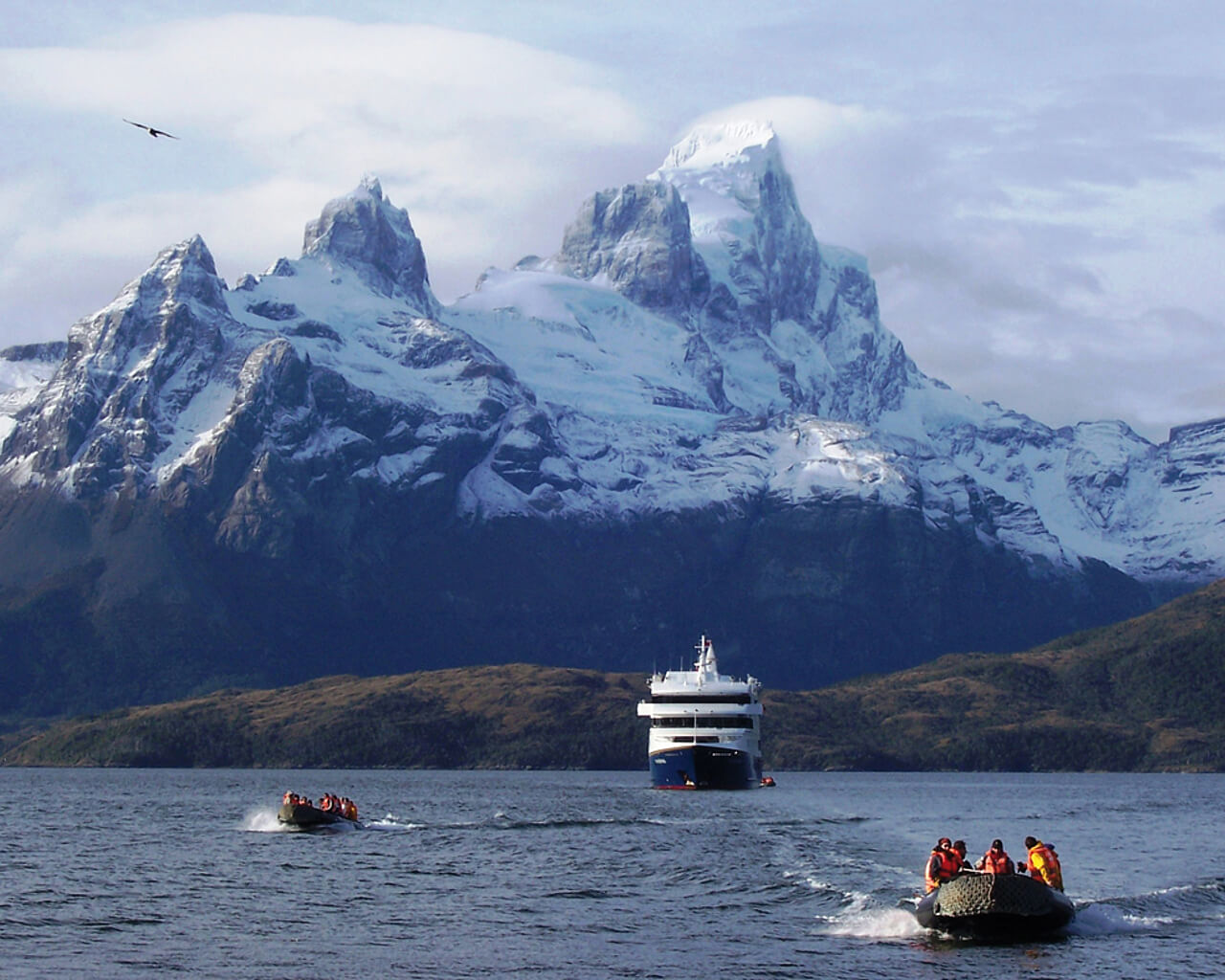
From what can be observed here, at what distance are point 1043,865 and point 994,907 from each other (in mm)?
5478

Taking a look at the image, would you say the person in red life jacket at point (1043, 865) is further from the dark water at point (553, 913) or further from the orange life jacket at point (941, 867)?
the orange life jacket at point (941, 867)

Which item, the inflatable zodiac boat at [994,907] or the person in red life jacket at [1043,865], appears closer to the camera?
the inflatable zodiac boat at [994,907]

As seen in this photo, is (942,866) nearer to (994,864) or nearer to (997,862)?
(994,864)

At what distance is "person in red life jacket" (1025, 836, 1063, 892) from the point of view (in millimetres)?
126000

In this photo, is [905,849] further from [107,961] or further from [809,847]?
[107,961]

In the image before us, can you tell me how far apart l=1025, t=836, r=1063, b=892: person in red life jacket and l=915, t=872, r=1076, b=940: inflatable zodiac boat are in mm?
→ 1552

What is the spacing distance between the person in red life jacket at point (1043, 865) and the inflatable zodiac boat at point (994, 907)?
5.09ft

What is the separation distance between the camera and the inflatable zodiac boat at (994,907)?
12275cm

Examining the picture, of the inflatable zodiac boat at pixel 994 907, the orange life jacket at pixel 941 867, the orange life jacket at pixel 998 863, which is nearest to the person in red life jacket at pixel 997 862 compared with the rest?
the orange life jacket at pixel 998 863

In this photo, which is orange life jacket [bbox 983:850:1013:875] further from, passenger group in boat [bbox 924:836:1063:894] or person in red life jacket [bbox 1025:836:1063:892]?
person in red life jacket [bbox 1025:836:1063:892]

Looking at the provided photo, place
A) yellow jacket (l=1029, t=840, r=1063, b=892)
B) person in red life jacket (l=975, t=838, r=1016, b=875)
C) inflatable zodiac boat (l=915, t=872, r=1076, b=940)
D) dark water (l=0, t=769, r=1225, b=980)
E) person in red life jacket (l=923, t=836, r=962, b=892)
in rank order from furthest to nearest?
1. person in red life jacket (l=923, t=836, r=962, b=892)
2. yellow jacket (l=1029, t=840, r=1063, b=892)
3. inflatable zodiac boat (l=915, t=872, r=1076, b=940)
4. person in red life jacket (l=975, t=838, r=1016, b=875)
5. dark water (l=0, t=769, r=1225, b=980)

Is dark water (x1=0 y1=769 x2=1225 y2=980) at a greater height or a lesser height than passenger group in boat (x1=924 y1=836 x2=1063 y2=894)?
lesser

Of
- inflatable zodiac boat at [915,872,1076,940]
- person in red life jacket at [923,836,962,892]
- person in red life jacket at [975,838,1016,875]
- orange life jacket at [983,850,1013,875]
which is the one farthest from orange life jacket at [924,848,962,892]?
orange life jacket at [983,850,1013,875]

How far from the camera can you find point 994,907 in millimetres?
122625
